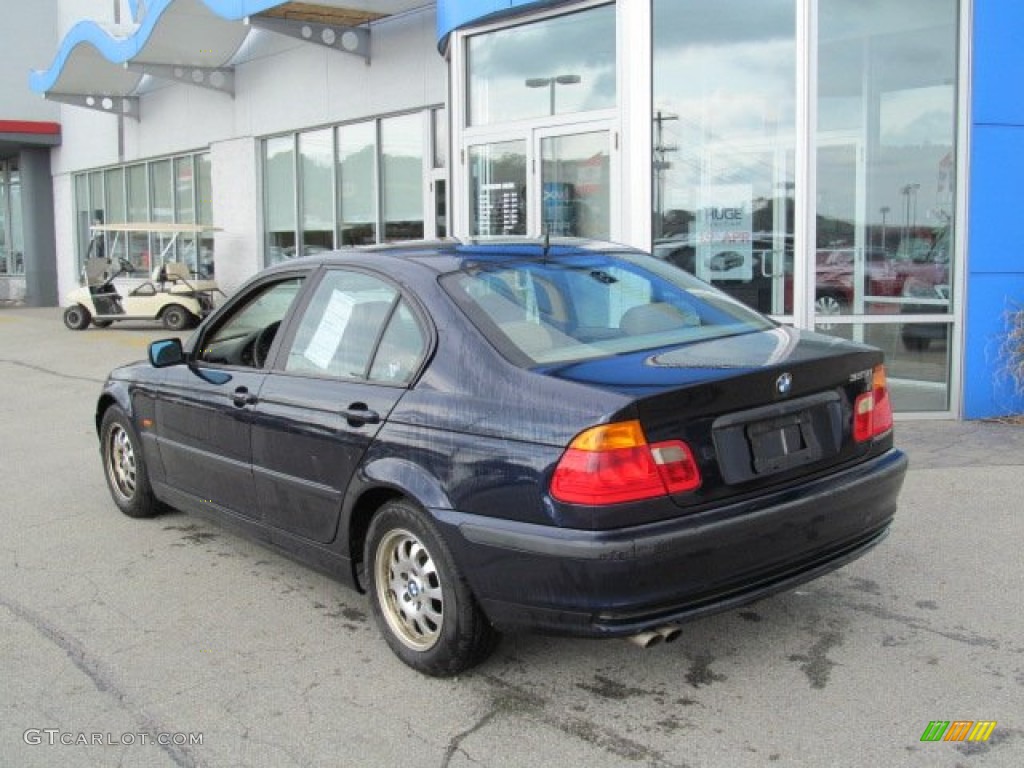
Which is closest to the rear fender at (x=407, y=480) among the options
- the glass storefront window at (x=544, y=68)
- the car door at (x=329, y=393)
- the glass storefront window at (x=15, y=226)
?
the car door at (x=329, y=393)

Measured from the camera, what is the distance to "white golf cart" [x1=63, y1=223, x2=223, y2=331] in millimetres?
16984

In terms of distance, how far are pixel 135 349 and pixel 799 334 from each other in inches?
498

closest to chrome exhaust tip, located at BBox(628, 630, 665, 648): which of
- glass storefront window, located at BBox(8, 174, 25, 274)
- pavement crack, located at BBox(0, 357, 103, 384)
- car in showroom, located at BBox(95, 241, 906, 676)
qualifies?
car in showroom, located at BBox(95, 241, 906, 676)

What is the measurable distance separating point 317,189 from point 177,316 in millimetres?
3208

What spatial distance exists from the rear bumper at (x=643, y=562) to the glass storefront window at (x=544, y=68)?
6.33 meters

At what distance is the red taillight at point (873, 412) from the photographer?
378cm

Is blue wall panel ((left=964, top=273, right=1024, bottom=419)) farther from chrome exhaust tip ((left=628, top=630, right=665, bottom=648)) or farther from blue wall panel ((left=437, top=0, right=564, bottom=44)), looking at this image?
chrome exhaust tip ((left=628, top=630, right=665, bottom=648))

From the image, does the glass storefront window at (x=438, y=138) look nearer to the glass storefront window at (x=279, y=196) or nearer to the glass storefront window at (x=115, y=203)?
the glass storefront window at (x=279, y=196)

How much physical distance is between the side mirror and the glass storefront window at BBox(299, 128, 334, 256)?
1162 centimetres

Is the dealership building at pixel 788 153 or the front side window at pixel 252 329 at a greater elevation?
the dealership building at pixel 788 153

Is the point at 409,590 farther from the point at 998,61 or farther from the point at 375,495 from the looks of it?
the point at 998,61

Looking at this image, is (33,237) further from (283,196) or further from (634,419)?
(634,419)

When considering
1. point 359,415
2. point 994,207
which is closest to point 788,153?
point 994,207

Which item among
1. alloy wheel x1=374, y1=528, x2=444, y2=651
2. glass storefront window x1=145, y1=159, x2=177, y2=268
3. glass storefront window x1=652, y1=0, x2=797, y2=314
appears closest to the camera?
alloy wheel x1=374, y1=528, x2=444, y2=651
